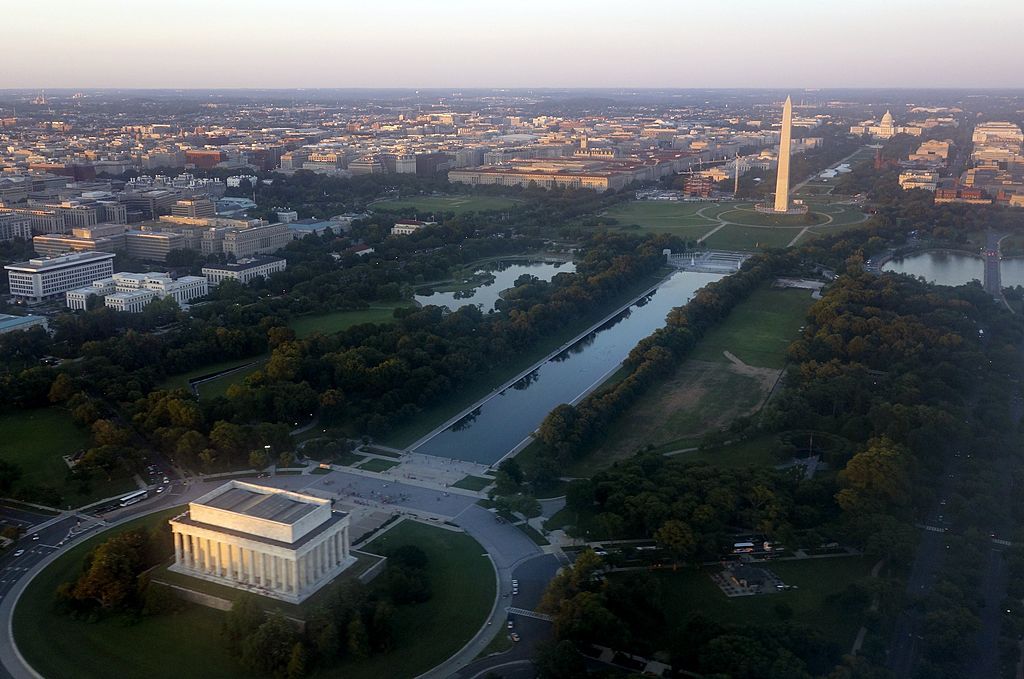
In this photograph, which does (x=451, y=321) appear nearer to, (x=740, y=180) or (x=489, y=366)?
(x=489, y=366)

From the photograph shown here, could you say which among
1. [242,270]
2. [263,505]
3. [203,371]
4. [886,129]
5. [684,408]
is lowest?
[684,408]

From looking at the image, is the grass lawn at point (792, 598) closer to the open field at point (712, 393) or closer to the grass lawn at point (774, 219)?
the open field at point (712, 393)

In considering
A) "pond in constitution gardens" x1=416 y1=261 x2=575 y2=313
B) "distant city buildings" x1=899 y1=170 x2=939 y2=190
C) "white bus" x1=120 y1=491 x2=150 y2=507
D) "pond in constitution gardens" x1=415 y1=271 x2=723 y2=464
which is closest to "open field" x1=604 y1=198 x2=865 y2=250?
"distant city buildings" x1=899 y1=170 x2=939 y2=190

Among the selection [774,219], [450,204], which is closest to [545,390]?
[774,219]

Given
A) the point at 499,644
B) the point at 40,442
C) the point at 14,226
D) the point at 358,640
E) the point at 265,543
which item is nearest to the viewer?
the point at 358,640

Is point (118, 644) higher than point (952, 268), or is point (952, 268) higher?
point (952, 268)

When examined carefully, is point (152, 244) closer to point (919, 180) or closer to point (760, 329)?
point (760, 329)
